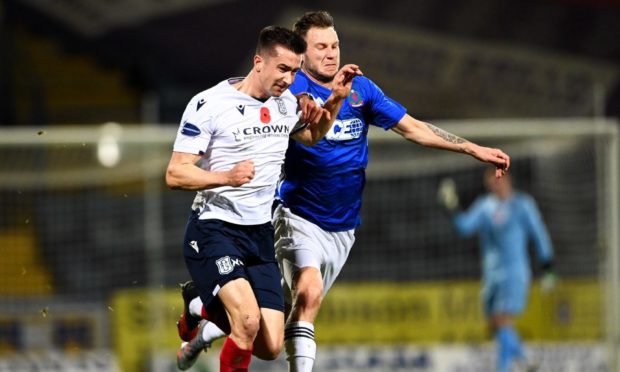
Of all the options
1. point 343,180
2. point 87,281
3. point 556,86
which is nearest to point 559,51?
point 556,86

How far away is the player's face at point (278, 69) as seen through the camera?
6.18 metres

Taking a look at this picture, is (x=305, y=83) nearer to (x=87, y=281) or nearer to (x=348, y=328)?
(x=348, y=328)

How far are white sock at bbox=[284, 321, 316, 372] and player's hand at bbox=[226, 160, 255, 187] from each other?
128cm

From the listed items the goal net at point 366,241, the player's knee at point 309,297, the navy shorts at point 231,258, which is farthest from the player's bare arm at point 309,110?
the goal net at point 366,241

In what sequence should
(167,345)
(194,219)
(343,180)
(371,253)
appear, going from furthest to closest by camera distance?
(371,253) → (167,345) → (343,180) → (194,219)

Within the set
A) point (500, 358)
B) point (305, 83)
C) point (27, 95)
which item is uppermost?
point (27, 95)

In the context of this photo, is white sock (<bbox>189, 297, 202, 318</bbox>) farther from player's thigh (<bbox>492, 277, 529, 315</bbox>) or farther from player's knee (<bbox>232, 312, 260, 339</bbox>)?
player's thigh (<bbox>492, 277, 529, 315</bbox>)

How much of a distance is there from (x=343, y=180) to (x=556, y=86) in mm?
10705

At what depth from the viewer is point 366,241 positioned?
13.9 m

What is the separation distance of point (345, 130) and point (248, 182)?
982 millimetres

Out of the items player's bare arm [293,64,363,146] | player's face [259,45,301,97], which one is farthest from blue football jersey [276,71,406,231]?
player's face [259,45,301,97]

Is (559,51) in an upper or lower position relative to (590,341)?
upper

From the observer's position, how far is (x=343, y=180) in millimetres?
6984

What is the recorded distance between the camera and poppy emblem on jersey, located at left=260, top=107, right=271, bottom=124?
6328 mm
